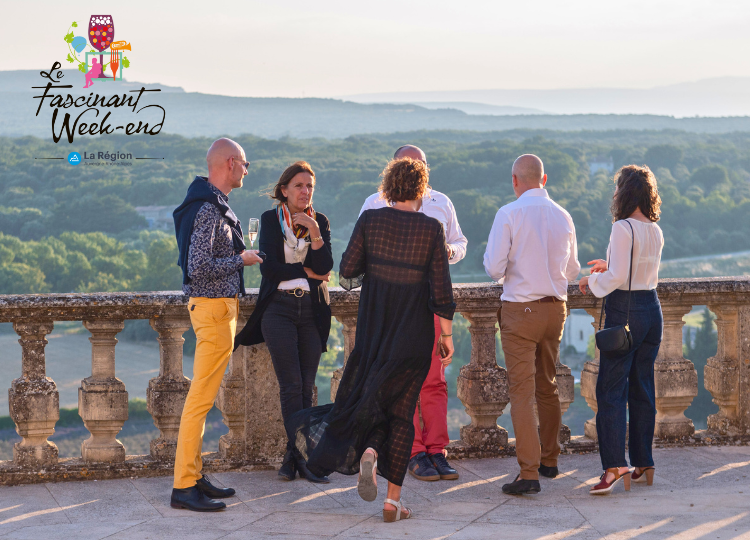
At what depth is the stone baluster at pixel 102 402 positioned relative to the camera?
4258 mm

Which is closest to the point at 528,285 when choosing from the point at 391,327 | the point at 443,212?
the point at 443,212

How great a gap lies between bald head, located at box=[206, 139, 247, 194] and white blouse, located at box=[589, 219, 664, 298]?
1827 millimetres

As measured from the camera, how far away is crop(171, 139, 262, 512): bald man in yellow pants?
3.70m

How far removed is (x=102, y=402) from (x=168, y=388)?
0.34 m

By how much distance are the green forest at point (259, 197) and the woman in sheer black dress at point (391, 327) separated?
5977 centimetres

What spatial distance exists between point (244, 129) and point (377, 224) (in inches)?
5143

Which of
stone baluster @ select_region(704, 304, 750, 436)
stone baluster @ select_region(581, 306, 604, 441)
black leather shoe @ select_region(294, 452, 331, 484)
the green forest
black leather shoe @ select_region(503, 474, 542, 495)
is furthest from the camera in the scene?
the green forest

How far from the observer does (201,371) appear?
3.79 m

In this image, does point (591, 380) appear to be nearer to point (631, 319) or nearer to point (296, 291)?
point (631, 319)

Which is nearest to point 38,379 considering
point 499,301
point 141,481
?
point 141,481

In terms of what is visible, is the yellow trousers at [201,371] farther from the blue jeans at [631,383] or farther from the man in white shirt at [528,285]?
the blue jeans at [631,383]

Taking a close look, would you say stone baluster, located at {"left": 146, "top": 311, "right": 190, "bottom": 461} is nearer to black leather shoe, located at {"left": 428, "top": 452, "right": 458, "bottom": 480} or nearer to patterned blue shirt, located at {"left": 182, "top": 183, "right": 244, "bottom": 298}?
patterned blue shirt, located at {"left": 182, "top": 183, "right": 244, "bottom": 298}

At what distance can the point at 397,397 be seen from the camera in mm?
3715

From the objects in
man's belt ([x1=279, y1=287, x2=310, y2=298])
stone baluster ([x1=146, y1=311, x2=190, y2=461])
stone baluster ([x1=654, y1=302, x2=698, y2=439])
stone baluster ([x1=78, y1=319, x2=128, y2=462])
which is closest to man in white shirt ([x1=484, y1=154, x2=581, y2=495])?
man's belt ([x1=279, y1=287, x2=310, y2=298])
